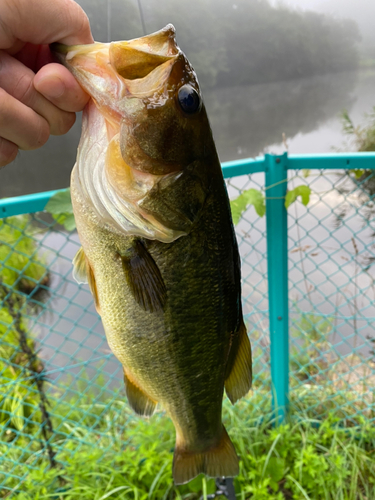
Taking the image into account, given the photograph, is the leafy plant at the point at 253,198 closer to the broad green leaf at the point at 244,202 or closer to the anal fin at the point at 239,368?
the broad green leaf at the point at 244,202

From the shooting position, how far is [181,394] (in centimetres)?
113

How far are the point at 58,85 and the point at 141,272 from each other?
44cm

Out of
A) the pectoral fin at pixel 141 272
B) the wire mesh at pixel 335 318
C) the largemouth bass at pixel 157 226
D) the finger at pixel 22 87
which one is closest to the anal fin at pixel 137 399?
the largemouth bass at pixel 157 226

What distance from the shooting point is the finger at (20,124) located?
701mm

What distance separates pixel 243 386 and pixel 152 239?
63 cm

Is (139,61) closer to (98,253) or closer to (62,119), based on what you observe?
(62,119)

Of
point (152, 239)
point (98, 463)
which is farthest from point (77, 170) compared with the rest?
point (98, 463)

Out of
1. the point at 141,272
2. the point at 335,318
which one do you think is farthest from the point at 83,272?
the point at 335,318

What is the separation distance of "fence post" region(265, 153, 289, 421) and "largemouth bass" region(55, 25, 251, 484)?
2.95 ft

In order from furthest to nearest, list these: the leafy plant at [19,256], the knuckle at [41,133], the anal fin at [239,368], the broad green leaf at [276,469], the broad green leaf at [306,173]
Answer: the leafy plant at [19,256] < the broad green leaf at [276,469] < the broad green leaf at [306,173] < the anal fin at [239,368] < the knuckle at [41,133]

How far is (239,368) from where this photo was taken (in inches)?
44.4

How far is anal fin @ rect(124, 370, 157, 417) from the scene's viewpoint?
1131 mm

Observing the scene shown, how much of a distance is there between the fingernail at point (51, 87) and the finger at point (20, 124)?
0.06 meters

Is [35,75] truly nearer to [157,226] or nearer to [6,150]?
[6,150]
